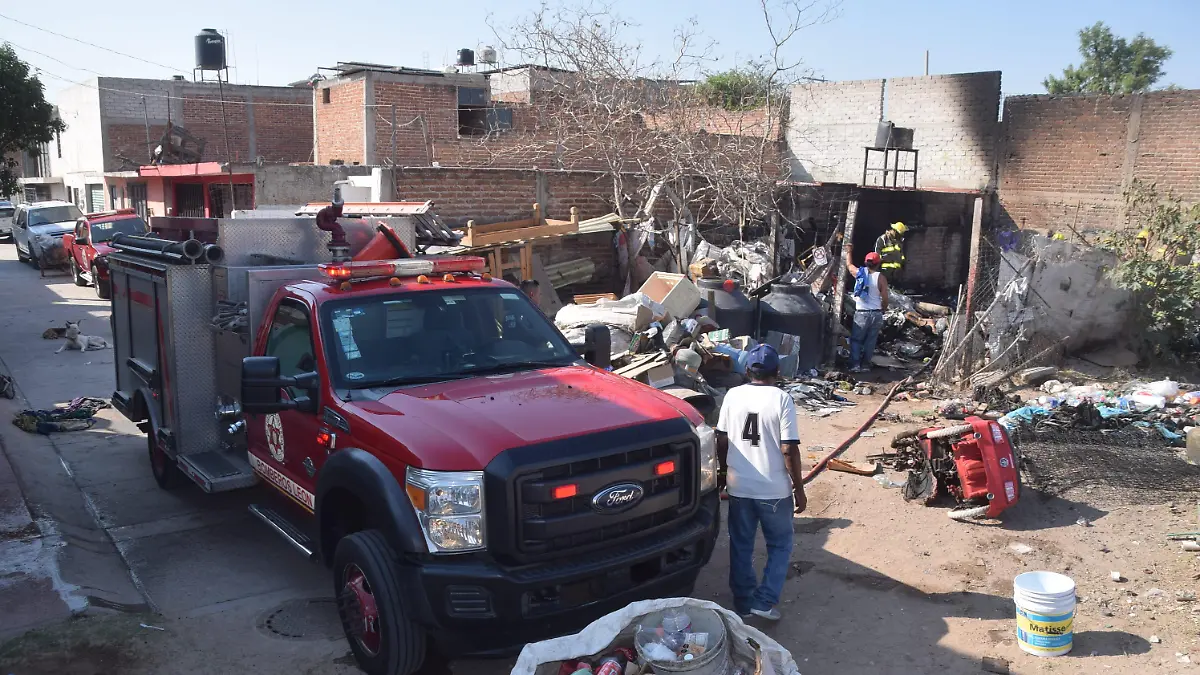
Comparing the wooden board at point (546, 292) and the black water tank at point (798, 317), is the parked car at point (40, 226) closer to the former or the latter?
the wooden board at point (546, 292)

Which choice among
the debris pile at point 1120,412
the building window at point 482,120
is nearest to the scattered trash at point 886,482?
the debris pile at point 1120,412

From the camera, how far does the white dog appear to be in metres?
13.7

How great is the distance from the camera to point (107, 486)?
755 centimetres

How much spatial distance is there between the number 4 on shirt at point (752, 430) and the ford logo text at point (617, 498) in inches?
35.9

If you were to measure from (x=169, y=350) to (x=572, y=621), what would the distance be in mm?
3979

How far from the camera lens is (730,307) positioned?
11.7m

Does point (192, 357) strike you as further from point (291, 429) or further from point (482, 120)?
point (482, 120)

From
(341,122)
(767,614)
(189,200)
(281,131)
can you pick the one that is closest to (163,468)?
(767,614)

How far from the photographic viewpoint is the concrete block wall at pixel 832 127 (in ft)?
67.8

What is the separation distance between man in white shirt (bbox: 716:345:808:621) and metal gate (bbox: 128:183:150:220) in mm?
26106

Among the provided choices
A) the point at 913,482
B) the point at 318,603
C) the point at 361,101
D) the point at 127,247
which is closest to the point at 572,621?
the point at 318,603

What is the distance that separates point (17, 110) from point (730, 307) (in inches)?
733

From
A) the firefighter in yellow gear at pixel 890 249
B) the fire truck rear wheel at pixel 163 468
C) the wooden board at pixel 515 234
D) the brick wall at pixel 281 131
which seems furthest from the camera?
the brick wall at pixel 281 131

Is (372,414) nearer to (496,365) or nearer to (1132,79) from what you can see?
(496,365)
